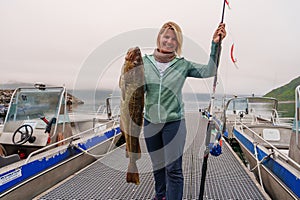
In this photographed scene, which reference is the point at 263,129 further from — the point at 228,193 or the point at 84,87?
the point at 84,87

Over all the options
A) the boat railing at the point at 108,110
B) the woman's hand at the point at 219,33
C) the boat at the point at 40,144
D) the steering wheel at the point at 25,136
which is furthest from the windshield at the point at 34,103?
the woman's hand at the point at 219,33

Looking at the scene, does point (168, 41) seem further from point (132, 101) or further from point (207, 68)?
point (132, 101)

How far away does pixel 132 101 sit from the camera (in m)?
1.88

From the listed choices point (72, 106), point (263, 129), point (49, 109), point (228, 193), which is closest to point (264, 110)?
point (263, 129)

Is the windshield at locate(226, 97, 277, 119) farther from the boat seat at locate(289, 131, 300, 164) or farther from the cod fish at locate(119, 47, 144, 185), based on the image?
the cod fish at locate(119, 47, 144, 185)

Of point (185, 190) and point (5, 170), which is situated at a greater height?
point (5, 170)

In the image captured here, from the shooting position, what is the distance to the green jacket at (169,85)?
75.5 inches

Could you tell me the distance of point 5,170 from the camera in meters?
2.24

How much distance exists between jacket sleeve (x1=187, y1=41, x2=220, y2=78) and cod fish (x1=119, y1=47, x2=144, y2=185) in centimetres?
45

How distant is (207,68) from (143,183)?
190 cm

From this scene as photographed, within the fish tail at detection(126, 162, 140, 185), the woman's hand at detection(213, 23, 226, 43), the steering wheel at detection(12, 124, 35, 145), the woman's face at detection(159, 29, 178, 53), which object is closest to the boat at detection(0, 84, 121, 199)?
the steering wheel at detection(12, 124, 35, 145)

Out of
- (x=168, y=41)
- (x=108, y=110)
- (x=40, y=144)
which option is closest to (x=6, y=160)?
(x=40, y=144)

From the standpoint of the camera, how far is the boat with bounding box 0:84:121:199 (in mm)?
2420

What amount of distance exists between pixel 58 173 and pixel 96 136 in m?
1.20
